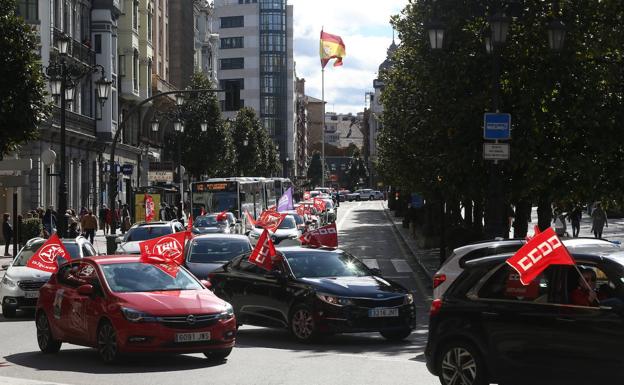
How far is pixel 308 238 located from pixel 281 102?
145796 millimetres

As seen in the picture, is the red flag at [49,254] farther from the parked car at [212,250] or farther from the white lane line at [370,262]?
the white lane line at [370,262]

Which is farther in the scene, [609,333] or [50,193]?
[50,193]

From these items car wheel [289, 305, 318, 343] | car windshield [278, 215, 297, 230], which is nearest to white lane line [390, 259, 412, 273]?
car windshield [278, 215, 297, 230]

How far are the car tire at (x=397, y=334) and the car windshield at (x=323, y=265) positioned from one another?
3.38ft

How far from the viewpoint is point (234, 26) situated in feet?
566

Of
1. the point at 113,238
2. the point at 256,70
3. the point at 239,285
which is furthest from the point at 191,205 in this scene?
the point at 256,70

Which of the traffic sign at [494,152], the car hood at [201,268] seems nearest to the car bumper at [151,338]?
the car hood at [201,268]

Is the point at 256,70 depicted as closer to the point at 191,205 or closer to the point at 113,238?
the point at 191,205

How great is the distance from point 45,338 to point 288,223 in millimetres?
30910

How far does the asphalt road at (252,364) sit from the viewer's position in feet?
41.1

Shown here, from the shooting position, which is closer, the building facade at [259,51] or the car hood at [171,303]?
the car hood at [171,303]

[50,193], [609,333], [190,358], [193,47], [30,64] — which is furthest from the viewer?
[193,47]

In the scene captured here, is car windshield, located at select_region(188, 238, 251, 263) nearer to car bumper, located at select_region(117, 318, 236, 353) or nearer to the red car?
the red car

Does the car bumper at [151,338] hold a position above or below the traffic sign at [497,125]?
below
